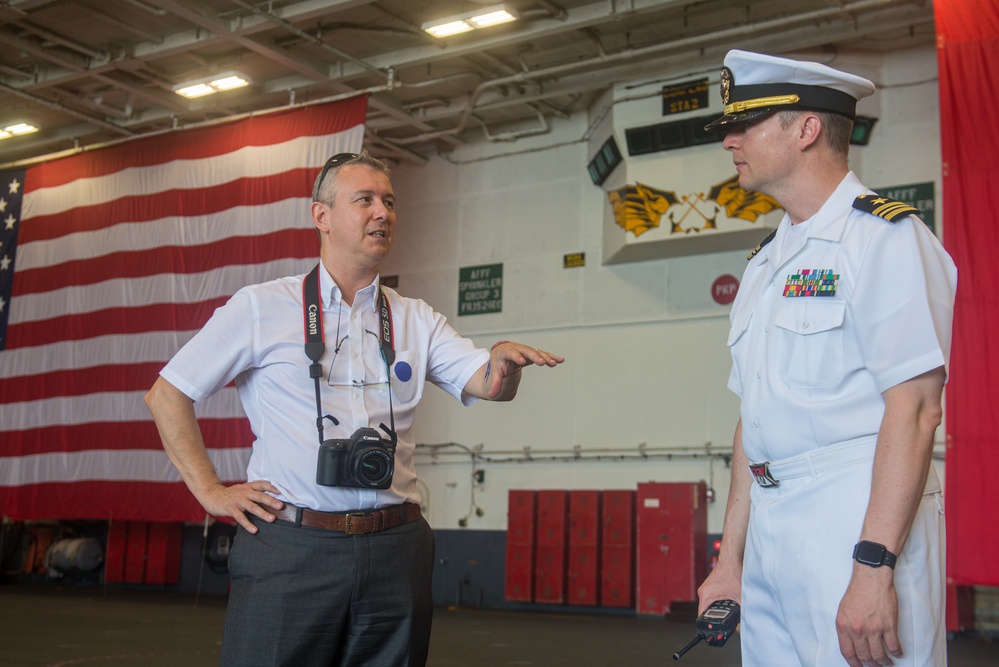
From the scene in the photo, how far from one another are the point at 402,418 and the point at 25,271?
41.2ft

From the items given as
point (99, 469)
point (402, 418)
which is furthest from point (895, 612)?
point (99, 469)

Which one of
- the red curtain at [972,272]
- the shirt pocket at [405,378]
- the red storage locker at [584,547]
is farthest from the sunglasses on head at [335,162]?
the red storage locker at [584,547]

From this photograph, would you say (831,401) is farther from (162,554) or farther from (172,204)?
(162,554)

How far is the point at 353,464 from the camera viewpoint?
243 cm

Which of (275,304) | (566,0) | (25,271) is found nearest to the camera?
(275,304)

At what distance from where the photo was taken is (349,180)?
2822 mm

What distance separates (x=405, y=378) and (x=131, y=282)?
10716 mm

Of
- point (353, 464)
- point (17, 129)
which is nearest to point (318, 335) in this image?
point (353, 464)

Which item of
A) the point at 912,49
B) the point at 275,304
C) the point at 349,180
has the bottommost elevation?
the point at 275,304

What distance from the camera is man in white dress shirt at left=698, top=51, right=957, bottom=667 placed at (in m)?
1.78

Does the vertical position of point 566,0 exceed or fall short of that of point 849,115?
it exceeds it

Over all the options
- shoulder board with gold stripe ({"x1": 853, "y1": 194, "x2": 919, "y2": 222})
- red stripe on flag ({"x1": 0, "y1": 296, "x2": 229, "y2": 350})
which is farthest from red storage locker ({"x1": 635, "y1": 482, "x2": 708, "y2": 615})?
shoulder board with gold stripe ({"x1": 853, "y1": 194, "x2": 919, "y2": 222})

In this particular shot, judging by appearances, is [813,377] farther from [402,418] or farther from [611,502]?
[611,502]

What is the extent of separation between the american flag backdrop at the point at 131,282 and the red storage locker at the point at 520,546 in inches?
147
